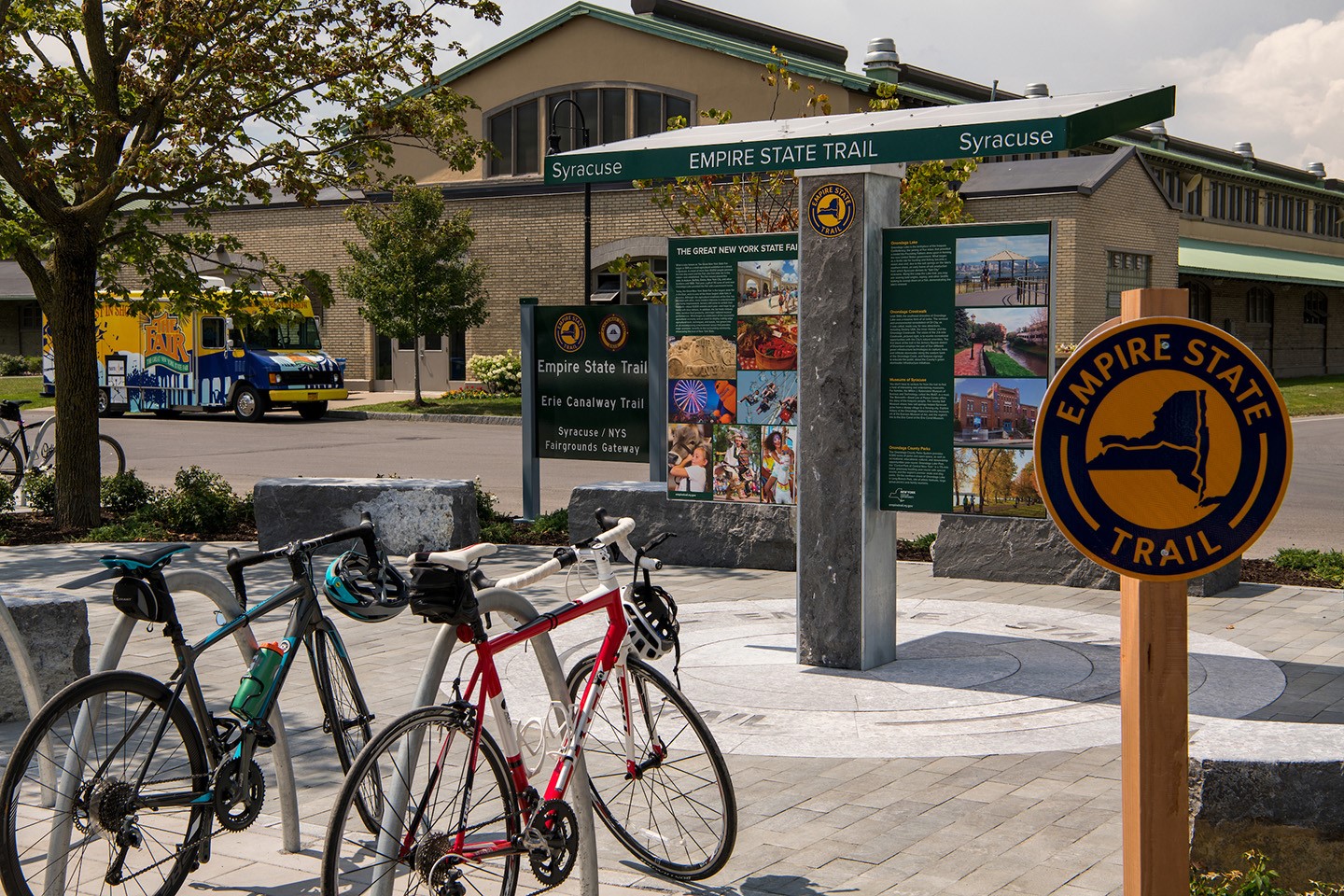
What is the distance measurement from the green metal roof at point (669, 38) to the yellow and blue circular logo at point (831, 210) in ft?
84.1

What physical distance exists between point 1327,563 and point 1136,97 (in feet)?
16.6

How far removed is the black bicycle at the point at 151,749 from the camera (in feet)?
14.6

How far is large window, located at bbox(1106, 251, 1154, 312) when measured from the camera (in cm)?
3607

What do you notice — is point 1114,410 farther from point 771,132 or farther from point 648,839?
point 771,132

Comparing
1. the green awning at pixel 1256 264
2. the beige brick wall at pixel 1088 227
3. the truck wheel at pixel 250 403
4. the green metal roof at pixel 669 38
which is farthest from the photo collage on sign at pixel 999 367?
the green awning at pixel 1256 264

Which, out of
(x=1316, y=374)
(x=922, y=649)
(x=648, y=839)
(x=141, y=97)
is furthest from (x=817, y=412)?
(x=1316, y=374)

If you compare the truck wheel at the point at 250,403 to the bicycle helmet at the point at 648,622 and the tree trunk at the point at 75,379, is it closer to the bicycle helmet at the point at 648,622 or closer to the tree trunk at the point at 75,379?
the tree trunk at the point at 75,379

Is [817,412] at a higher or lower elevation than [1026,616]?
higher

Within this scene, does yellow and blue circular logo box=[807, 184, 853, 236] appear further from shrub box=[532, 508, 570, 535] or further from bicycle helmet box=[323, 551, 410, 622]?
shrub box=[532, 508, 570, 535]

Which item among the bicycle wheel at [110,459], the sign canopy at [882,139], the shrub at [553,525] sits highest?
the sign canopy at [882,139]

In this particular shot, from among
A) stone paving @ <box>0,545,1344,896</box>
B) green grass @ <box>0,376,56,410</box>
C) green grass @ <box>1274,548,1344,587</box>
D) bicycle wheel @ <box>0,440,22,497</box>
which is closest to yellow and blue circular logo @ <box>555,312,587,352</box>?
stone paving @ <box>0,545,1344,896</box>

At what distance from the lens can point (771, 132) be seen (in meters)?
8.84

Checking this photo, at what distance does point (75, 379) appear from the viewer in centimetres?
1404

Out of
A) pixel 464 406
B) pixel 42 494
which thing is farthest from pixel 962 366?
pixel 464 406
